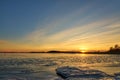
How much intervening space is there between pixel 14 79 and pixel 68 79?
4258 mm

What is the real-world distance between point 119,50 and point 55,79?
145965 millimetres

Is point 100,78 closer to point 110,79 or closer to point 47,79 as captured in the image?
point 110,79

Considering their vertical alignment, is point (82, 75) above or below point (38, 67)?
below

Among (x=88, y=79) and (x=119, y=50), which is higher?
(x=119, y=50)

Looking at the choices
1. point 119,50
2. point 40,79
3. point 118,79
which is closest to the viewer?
point 118,79

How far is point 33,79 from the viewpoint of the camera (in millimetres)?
15750

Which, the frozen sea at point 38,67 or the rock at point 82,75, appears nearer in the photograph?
the rock at point 82,75

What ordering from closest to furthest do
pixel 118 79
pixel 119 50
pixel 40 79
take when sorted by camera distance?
pixel 118 79, pixel 40 79, pixel 119 50

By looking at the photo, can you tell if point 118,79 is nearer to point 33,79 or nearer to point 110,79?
point 110,79

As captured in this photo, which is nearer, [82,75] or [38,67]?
[82,75]

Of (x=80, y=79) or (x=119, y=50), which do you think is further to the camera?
(x=119, y=50)

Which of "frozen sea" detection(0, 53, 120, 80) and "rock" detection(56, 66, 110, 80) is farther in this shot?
"frozen sea" detection(0, 53, 120, 80)

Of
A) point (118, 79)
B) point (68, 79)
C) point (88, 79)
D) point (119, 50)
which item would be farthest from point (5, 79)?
point (119, 50)

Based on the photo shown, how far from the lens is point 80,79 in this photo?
15.2 m
